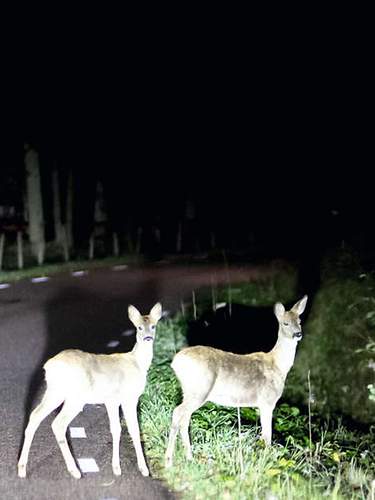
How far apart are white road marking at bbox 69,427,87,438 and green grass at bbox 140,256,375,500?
1.89ft

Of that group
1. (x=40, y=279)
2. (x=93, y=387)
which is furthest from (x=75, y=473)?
(x=40, y=279)

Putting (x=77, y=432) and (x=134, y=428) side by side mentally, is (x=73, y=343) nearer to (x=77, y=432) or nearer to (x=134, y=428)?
(x=77, y=432)

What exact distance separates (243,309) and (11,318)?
12.4ft

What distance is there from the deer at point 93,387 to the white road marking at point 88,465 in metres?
0.09

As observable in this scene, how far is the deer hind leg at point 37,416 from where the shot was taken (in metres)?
7.34

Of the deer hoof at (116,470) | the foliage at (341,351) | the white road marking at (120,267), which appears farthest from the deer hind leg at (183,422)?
the white road marking at (120,267)

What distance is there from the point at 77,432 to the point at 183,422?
1567 mm

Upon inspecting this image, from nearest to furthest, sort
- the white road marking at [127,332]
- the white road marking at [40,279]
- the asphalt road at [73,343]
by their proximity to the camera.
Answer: the asphalt road at [73,343], the white road marking at [127,332], the white road marking at [40,279]

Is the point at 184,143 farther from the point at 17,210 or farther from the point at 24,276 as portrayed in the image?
the point at 24,276

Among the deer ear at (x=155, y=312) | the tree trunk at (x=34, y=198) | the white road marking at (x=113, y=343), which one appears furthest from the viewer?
the tree trunk at (x=34, y=198)

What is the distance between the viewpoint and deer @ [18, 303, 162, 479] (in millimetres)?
7328

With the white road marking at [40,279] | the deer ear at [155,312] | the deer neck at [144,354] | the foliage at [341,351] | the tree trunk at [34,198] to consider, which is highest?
the tree trunk at [34,198]

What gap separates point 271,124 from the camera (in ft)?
102

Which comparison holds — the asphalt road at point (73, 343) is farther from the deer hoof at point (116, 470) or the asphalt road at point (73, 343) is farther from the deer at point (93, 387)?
the deer at point (93, 387)
